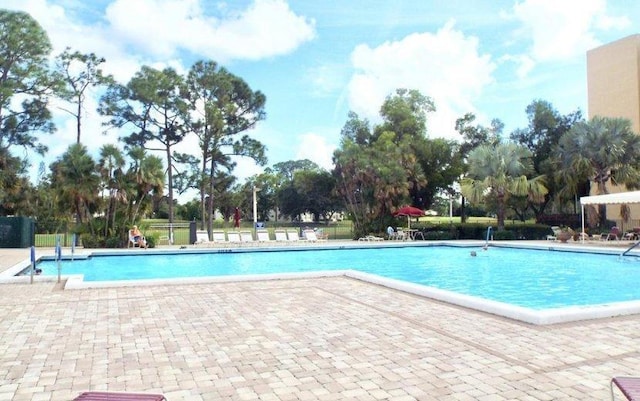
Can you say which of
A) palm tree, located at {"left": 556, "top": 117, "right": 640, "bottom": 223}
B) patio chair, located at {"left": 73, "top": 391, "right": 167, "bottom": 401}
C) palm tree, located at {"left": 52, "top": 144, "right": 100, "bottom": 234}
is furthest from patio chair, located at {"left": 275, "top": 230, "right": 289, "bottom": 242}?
patio chair, located at {"left": 73, "top": 391, "right": 167, "bottom": 401}

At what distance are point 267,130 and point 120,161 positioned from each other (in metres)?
13.3

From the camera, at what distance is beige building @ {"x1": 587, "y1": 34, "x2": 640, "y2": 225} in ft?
90.9

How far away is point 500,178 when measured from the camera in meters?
24.5

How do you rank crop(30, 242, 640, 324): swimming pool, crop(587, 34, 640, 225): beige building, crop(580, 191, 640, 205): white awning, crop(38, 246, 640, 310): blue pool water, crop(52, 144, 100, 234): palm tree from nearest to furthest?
crop(30, 242, 640, 324): swimming pool → crop(38, 246, 640, 310): blue pool water → crop(580, 191, 640, 205): white awning → crop(52, 144, 100, 234): palm tree → crop(587, 34, 640, 225): beige building

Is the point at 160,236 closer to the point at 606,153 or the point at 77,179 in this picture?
the point at 77,179

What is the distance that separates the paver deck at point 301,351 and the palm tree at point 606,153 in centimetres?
1987

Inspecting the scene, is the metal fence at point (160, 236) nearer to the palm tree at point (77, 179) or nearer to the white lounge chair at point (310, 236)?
the palm tree at point (77, 179)

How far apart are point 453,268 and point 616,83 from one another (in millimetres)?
20654

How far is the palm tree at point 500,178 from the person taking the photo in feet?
80.5

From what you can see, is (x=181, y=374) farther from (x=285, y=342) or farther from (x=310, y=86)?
(x=310, y=86)

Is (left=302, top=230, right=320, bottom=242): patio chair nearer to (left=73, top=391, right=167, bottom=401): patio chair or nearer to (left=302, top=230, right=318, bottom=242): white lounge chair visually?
(left=302, top=230, right=318, bottom=242): white lounge chair

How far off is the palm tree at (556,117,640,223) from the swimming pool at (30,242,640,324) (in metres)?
6.56

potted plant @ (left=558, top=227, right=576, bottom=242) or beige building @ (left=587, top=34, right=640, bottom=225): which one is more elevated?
beige building @ (left=587, top=34, right=640, bottom=225)

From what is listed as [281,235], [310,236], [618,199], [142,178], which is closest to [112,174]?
[142,178]
